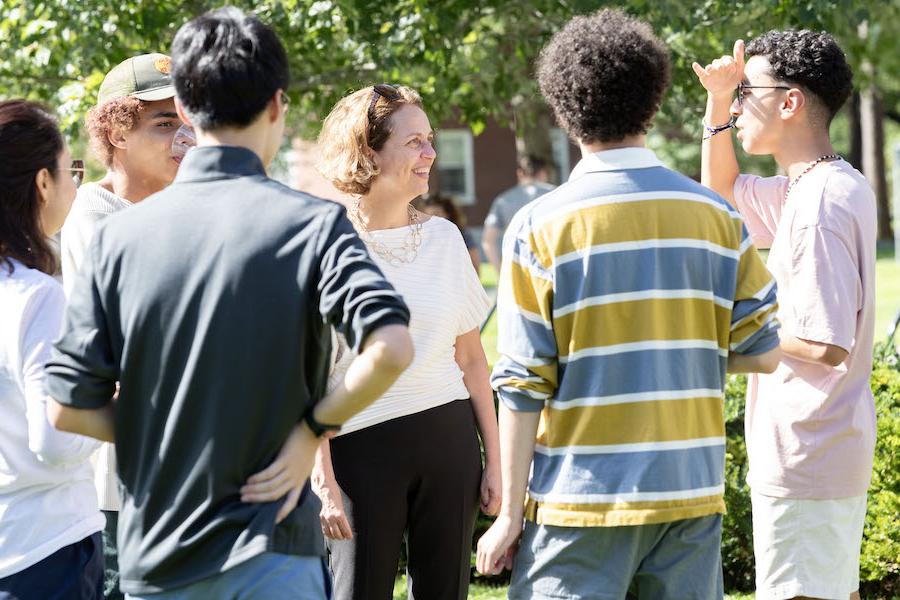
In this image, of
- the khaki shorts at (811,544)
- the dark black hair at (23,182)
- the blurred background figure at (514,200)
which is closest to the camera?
the dark black hair at (23,182)

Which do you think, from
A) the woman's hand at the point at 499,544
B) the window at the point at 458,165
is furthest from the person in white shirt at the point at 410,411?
the window at the point at 458,165

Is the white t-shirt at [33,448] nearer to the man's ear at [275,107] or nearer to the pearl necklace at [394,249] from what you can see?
the man's ear at [275,107]

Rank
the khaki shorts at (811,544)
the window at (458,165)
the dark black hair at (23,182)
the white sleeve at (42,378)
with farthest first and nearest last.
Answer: the window at (458,165)
the khaki shorts at (811,544)
the dark black hair at (23,182)
the white sleeve at (42,378)

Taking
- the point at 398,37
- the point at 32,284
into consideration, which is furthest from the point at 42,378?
the point at 398,37

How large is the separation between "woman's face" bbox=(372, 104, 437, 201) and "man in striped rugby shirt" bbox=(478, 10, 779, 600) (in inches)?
37.6

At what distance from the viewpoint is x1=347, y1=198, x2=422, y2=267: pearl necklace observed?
3451 mm

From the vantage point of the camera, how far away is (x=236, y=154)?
226 cm

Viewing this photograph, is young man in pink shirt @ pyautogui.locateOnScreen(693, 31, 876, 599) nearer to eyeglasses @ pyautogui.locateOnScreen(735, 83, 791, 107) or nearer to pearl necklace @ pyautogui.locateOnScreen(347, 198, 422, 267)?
eyeglasses @ pyautogui.locateOnScreen(735, 83, 791, 107)

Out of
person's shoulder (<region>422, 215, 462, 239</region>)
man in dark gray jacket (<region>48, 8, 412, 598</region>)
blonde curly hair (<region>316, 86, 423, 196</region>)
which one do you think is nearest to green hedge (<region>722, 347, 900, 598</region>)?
person's shoulder (<region>422, 215, 462, 239</region>)

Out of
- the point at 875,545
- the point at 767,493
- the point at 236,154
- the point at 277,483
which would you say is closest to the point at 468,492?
the point at 767,493

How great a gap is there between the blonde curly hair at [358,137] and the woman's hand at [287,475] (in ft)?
4.58

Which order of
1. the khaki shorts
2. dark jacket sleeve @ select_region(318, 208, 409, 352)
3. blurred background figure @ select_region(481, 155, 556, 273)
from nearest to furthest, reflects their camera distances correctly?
dark jacket sleeve @ select_region(318, 208, 409, 352), the khaki shorts, blurred background figure @ select_region(481, 155, 556, 273)

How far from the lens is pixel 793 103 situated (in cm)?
337

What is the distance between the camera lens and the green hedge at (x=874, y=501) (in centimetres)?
485
